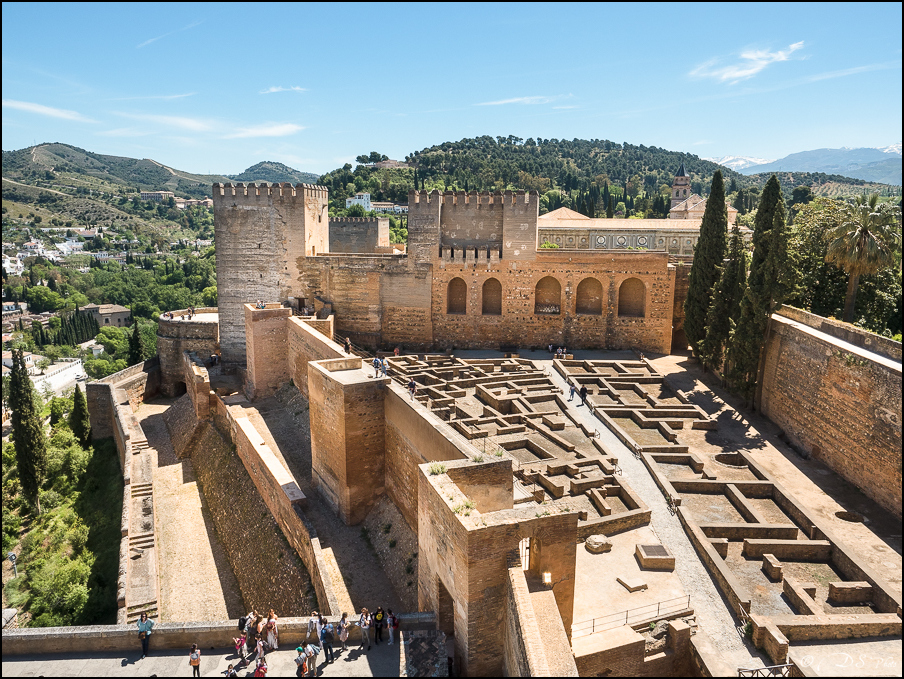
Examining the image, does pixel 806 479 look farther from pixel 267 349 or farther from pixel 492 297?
pixel 267 349

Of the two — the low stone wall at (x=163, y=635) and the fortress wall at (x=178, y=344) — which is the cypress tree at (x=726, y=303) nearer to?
the low stone wall at (x=163, y=635)

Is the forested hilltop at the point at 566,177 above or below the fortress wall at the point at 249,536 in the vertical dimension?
above

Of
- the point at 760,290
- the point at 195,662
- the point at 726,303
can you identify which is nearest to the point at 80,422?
the point at 195,662

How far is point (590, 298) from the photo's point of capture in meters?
27.4

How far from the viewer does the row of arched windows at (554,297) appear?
2717 cm

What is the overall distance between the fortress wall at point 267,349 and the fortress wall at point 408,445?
33.0 ft

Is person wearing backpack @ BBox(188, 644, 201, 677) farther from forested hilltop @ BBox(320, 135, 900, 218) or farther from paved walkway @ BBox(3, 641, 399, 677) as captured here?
forested hilltop @ BBox(320, 135, 900, 218)

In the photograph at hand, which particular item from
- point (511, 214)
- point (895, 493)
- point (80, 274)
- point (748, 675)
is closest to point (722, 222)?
point (511, 214)

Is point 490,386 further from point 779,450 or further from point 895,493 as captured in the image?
point 895,493

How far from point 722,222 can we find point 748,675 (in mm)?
19211

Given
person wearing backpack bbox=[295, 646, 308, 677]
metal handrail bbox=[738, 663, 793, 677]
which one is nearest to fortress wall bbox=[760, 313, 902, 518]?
metal handrail bbox=[738, 663, 793, 677]

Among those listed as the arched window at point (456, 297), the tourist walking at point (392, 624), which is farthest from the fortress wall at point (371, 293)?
the tourist walking at point (392, 624)

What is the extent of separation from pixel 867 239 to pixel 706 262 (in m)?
5.87

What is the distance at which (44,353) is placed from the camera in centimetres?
6950
